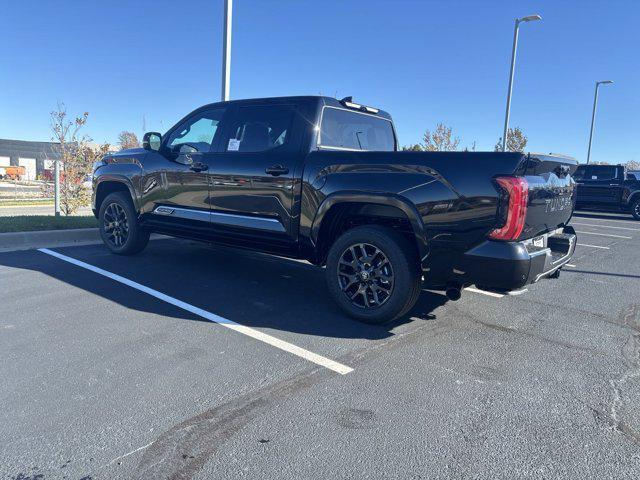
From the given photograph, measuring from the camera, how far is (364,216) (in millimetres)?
4371

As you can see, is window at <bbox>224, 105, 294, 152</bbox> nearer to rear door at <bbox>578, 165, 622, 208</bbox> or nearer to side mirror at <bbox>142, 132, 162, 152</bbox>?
side mirror at <bbox>142, 132, 162, 152</bbox>

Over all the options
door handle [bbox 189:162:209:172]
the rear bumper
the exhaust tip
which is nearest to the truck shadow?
the exhaust tip

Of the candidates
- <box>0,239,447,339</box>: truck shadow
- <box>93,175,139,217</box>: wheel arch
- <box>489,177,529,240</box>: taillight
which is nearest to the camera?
<box>489,177,529,240</box>: taillight

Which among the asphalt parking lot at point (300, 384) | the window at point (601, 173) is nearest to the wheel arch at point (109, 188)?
the asphalt parking lot at point (300, 384)

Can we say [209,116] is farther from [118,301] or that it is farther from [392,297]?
[392,297]

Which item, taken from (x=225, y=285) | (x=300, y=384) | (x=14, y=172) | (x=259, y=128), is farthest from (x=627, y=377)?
(x=14, y=172)

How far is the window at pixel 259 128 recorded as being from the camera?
4879 millimetres

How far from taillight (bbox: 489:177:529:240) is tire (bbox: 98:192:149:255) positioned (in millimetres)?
4642

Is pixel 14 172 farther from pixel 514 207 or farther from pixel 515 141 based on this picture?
pixel 514 207

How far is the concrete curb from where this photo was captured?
7.04m

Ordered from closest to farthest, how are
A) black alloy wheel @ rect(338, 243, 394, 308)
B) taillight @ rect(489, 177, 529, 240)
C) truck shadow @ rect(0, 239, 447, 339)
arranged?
1. taillight @ rect(489, 177, 529, 240)
2. black alloy wheel @ rect(338, 243, 394, 308)
3. truck shadow @ rect(0, 239, 447, 339)

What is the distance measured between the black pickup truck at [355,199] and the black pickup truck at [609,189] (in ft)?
45.6

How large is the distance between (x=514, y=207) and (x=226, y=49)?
7.11 m

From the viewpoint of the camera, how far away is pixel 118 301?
467 cm
